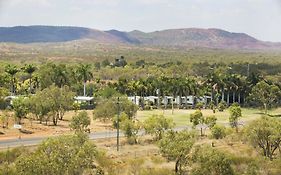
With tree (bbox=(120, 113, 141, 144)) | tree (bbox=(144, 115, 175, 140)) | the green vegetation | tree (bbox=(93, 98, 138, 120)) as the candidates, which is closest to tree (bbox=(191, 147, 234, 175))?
the green vegetation

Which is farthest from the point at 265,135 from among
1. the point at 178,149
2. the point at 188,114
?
the point at 188,114

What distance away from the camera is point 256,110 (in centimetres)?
3781

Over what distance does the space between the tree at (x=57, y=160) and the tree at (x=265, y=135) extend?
741 centimetres

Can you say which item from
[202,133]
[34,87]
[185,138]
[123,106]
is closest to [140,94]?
[34,87]

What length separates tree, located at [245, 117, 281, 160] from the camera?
17.3m

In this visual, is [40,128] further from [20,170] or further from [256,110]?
[256,110]

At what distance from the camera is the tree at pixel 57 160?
36.2 ft

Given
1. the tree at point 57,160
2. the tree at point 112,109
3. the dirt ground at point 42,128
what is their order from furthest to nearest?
the tree at point 112,109 < the dirt ground at point 42,128 < the tree at point 57,160

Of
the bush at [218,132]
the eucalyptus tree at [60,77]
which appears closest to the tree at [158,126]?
the bush at [218,132]

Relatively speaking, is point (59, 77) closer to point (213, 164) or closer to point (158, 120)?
point (158, 120)

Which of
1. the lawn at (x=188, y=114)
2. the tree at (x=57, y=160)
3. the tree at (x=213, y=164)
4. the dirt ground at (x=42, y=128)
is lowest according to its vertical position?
the lawn at (x=188, y=114)

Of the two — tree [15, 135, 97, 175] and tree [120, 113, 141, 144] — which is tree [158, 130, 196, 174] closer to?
tree [15, 135, 97, 175]

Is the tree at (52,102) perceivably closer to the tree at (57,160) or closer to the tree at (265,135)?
the tree at (265,135)

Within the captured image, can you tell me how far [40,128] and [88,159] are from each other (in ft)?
42.3
